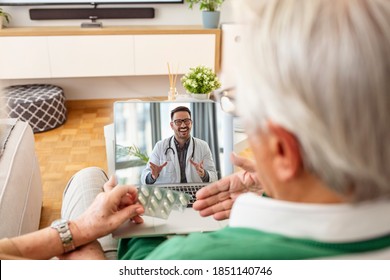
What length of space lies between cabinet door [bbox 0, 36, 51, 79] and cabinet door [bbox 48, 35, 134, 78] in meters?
0.06

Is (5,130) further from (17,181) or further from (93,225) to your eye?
(93,225)

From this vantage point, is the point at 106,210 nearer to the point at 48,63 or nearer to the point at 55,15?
the point at 48,63

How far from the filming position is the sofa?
111cm

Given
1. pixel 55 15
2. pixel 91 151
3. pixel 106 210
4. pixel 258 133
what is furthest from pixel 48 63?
pixel 258 133

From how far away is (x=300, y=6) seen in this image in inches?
17.6

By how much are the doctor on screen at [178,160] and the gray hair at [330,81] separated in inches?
21.0

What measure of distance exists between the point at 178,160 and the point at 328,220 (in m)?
0.54

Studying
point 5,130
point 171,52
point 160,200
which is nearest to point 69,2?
point 171,52

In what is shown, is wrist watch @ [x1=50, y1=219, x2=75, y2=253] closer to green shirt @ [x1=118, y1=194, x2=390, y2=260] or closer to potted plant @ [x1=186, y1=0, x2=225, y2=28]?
green shirt @ [x1=118, y1=194, x2=390, y2=260]

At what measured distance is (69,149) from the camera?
101 inches

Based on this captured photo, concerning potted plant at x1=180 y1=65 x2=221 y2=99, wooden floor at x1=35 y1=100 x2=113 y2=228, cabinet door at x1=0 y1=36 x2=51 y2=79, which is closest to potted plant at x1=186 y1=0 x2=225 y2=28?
wooden floor at x1=35 y1=100 x2=113 y2=228

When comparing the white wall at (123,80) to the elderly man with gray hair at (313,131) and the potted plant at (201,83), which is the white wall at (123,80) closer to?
the potted plant at (201,83)

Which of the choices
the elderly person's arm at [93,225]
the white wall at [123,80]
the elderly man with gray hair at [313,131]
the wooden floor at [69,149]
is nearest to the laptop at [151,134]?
the elderly person's arm at [93,225]

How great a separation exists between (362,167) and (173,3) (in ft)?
9.75
